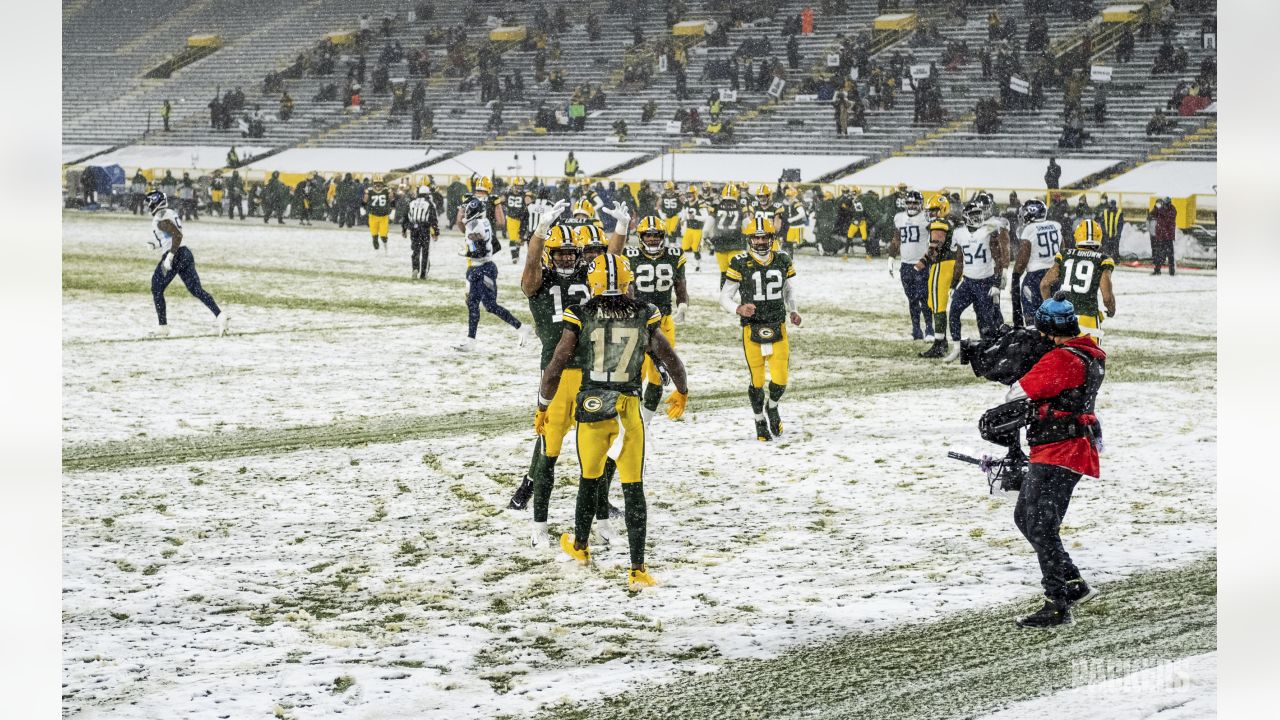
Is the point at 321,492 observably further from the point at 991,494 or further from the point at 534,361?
the point at 534,361

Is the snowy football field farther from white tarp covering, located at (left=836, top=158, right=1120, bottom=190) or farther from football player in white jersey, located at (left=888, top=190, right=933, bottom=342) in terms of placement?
white tarp covering, located at (left=836, top=158, right=1120, bottom=190)

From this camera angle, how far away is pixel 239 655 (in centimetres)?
562

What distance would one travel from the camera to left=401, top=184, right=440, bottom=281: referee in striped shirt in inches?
772

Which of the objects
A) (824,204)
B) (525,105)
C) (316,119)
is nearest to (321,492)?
(824,204)

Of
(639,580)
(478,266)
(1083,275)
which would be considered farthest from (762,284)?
(478,266)

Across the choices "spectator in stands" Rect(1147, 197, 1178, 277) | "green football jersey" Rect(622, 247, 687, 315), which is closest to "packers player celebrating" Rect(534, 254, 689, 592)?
"green football jersey" Rect(622, 247, 687, 315)

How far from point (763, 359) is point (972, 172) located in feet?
63.3

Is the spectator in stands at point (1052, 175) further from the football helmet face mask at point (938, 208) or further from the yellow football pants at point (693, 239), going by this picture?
the football helmet face mask at point (938, 208)

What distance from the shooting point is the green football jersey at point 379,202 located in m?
24.1

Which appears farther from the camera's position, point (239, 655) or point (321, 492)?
point (321, 492)

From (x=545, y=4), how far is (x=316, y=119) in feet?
23.5

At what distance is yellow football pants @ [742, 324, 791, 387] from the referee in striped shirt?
10.4 m

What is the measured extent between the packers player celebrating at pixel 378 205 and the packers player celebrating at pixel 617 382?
17.9 metres

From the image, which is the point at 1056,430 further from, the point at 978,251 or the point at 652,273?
the point at 978,251
